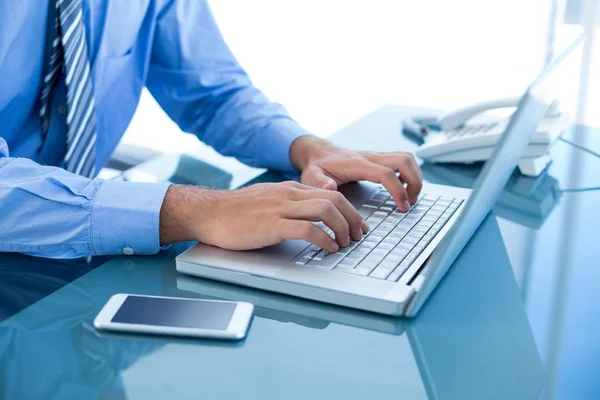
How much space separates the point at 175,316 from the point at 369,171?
1.62ft

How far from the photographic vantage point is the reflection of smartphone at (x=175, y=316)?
874mm

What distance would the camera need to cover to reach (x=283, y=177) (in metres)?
1.49

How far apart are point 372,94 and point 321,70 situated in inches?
18.7

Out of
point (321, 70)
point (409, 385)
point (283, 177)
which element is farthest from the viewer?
point (321, 70)

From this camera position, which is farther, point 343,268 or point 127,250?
point 127,250

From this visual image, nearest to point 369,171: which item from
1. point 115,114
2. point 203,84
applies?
point 203,84

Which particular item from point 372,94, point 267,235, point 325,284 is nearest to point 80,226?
point 267,235

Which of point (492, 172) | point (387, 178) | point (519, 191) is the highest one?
point (492, 172)

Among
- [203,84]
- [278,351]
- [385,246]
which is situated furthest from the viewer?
[203,84]

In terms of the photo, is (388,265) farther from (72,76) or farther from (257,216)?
(72,76)

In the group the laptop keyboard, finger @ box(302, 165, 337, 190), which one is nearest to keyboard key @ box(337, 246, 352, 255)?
the laptop keyboard

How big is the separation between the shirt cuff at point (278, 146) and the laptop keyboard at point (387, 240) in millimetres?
264

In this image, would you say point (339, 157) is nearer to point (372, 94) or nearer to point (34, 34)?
point (34, 34)

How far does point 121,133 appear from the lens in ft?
5.68
